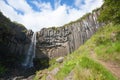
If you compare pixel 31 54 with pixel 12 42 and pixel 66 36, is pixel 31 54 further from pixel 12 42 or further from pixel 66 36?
pixel 66 36

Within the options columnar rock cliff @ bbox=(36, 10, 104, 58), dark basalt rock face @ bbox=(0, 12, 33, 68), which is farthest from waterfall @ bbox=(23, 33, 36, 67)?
columnar rock cliff @ bbox=(36, 10, 104, 58)

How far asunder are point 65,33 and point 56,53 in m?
4.82

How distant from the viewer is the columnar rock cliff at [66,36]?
39.6 m

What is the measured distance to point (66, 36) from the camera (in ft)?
142

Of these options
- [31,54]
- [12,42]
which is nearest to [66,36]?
[31,54]

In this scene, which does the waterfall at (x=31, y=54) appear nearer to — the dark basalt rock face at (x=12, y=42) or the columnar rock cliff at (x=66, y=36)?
the dark basalt rock face at (x=12, y=42)

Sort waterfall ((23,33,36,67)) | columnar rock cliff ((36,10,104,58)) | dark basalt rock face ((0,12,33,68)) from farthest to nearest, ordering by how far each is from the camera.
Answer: waterfall ((23,33,36,67)) → dark basalt rock face ((0,12,33,68)) → columnar rock cliff ((36,10,104,58))

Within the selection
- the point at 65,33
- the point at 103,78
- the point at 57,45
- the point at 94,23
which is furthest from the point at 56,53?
the point at 103,78

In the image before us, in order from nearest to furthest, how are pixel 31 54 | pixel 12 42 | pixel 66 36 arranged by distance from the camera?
pixel 12 42 → pixel 66 36 → pixel 31 54

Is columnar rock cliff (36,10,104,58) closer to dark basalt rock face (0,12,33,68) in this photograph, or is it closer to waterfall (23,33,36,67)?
waterfall (23,33,36,67)

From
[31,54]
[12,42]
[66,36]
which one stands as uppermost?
[66,36]

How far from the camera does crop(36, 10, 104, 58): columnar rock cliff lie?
39562mm

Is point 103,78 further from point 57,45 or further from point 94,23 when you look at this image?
point 57,45

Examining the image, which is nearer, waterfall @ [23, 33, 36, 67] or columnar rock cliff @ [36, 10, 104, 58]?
columnar rock cliff @ [36, 10, 104, 58]
